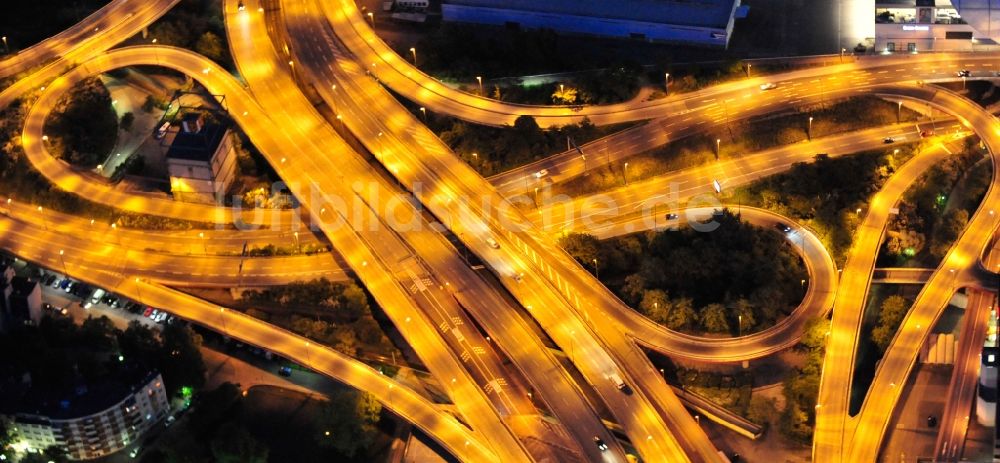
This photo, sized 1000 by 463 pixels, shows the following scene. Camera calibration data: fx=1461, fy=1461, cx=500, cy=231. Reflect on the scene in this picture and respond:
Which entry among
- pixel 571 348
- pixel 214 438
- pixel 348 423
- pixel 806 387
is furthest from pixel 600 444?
pixel 214 438

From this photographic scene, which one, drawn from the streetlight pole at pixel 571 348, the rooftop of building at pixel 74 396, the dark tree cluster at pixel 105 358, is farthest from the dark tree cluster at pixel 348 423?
the streetlight pole at pixel 571 348

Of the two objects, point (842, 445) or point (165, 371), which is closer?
point (842, 445)

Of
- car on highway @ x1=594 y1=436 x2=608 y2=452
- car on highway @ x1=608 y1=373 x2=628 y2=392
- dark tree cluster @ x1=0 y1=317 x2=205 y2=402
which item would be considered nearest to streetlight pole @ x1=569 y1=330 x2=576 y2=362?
car on highway @ x1=608 y1=373 x2=628 y2=392

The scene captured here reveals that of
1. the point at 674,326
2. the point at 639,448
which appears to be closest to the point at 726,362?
the point at 674,326

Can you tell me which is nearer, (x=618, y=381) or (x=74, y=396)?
(x=74, y=396)

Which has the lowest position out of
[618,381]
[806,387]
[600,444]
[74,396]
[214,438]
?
[600,444]

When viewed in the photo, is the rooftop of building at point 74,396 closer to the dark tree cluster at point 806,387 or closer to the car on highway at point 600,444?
the car on highway at point 600,444

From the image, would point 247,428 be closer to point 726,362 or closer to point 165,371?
point 165,371

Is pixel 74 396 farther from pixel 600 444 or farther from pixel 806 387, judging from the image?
pixel 806 387
